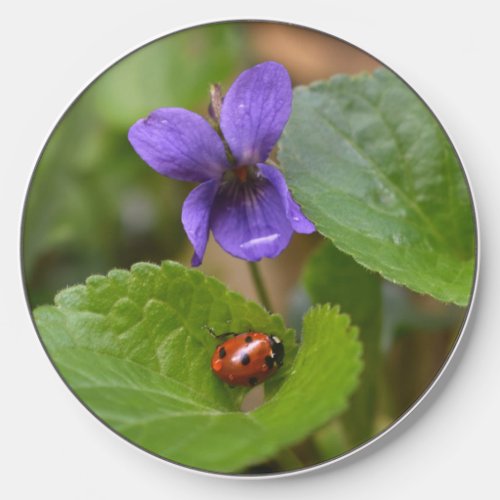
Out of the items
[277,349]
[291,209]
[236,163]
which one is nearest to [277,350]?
[277,349]

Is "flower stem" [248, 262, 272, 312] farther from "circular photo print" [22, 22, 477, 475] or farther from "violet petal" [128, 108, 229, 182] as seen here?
"violet petal" [128, 108, 229, 182]

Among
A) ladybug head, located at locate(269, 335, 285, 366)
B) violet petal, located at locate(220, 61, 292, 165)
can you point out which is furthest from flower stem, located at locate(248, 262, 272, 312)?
violet petal, located at locate(220, 61, 292, 165)

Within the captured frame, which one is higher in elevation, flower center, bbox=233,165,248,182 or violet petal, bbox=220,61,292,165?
violet petal, bbox=220,61,292,165

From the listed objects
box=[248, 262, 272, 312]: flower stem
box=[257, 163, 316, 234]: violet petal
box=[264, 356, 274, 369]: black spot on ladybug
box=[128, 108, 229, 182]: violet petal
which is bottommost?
box=[264, 356, 274, 369]: black spot on ladybug

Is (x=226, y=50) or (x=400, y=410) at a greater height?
(x=226, y=50)

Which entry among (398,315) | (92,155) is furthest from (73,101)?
(398,315)

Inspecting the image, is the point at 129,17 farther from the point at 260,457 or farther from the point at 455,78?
the point at 260,457

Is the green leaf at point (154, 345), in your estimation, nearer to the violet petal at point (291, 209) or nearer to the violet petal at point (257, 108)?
the violet petal at point (291, 209)

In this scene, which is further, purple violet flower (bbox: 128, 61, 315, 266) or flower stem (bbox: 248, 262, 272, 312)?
flower stem (bbox: 248, 262, 272, 312)
